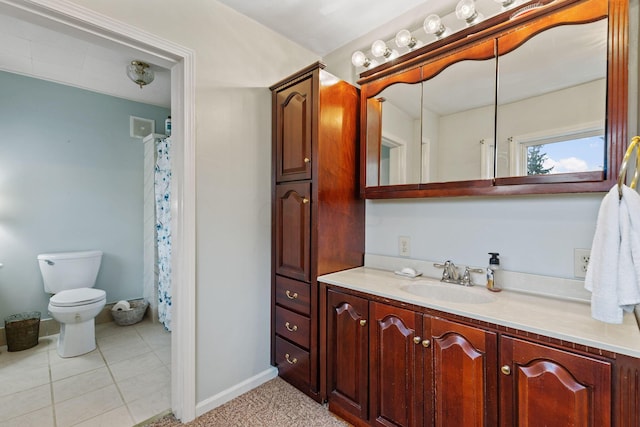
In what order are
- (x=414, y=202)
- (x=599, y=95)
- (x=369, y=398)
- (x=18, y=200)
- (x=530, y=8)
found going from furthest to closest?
(x=18, y=200)
(x=414, y=202)
(x=369, y=398)
(x=530, y=8)
(x=599, y=95)

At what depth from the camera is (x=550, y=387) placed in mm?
941

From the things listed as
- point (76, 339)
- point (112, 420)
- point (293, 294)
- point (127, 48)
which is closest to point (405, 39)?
point (127, 48)

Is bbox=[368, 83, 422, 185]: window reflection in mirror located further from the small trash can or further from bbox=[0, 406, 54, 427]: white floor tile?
the small trash can

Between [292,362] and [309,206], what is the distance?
3.40ft

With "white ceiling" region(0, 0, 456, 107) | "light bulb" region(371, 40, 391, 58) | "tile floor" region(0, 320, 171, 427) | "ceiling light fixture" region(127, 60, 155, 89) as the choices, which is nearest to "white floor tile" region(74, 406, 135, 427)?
"tile floor" region(0, 320, 171, 427)

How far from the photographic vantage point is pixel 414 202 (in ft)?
6.04

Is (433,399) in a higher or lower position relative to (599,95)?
lower

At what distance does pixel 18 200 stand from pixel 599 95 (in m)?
4.08

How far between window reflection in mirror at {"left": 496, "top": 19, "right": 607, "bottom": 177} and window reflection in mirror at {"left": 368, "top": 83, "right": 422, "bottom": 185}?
45cm

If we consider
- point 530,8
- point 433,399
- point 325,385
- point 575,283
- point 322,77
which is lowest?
point 325,385

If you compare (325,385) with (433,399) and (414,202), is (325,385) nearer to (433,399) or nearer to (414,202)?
(433,399)

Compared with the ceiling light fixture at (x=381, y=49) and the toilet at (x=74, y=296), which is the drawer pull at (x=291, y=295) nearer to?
the ceiling light fixture at (x=381, y=49)

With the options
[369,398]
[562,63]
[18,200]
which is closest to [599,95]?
[562,63]

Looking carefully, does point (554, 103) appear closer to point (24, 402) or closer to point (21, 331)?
point (24, 402)
